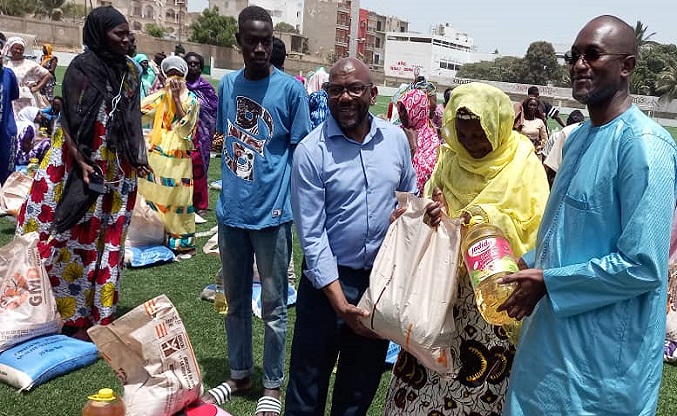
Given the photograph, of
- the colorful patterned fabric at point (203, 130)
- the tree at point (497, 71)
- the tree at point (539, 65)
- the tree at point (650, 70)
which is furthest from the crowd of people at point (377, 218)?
the tree at point (497, 71)

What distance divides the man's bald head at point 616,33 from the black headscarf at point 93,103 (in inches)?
124

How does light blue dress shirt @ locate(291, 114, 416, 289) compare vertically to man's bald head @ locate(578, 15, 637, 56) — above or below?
below

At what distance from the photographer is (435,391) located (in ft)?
9.70

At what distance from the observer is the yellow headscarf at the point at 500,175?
9.07 ft

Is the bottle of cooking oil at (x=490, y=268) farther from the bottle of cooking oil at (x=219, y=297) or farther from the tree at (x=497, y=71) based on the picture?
the tree at (x=497, y=71)

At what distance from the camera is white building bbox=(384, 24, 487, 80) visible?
9244 cm

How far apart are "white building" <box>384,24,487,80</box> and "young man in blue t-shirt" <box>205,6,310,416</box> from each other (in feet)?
275

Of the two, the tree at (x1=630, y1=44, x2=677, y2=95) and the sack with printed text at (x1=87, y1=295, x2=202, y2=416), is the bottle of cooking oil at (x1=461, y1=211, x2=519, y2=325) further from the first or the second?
the tree at (x1=630, y1=44, x2=677, y2=95)

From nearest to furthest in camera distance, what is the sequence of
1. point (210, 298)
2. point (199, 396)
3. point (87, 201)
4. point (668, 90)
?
point (199, 396), point (87, 201), point (210, 298), point (668, 90)

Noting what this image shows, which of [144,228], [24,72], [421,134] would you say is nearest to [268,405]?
[144,228]

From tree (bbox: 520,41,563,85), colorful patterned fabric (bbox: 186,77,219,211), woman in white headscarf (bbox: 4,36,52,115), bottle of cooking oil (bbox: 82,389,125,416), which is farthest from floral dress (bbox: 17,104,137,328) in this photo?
tree (bbox: 520,41,563,85)

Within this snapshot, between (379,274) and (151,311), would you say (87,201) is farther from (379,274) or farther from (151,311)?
(379,274)

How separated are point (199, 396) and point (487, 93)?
6.91 ft

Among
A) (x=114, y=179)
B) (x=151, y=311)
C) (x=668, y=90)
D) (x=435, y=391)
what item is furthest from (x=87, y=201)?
(x=668, y=90)
